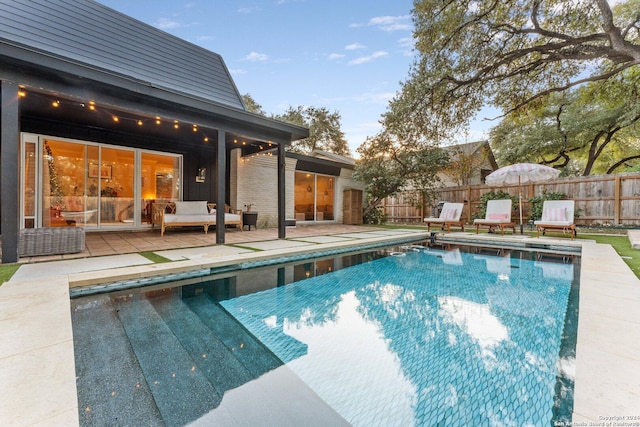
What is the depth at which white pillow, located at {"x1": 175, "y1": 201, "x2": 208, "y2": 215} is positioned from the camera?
25.4 feet

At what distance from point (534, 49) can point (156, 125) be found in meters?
9.85

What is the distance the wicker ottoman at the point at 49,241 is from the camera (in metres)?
4.05

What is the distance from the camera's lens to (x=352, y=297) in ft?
11.2

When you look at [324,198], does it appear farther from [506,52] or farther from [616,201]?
[616,201]

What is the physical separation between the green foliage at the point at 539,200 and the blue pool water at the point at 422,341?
6.60 m

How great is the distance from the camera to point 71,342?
169cm

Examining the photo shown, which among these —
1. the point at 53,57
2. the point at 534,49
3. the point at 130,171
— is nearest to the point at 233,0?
the point at 130,171

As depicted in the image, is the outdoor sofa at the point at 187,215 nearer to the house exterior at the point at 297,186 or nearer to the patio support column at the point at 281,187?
the house exterior at the point at 297,186

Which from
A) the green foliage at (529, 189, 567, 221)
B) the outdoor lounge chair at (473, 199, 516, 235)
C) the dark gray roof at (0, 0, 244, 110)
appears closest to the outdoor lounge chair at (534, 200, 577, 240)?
the outdoor lounge chair at (473, 199, 516, 235)

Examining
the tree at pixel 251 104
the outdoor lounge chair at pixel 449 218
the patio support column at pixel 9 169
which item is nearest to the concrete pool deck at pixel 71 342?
the patio support column at pixel 9 169

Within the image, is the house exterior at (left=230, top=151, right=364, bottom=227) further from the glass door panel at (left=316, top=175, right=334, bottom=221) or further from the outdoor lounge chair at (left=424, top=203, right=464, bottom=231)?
the outdoor lounge chair at (left=424, top=203, right=464, bottom=231)

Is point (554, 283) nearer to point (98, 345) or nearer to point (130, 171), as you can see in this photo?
point (98, 345)

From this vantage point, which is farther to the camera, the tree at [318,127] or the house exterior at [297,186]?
the tree at [318,127]

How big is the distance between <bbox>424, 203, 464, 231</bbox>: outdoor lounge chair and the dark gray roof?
7143 millimetres
